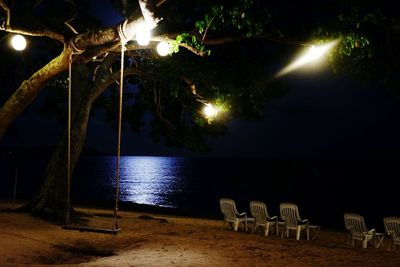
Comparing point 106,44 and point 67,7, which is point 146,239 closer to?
point 106,44

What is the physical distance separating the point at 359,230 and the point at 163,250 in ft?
18.8

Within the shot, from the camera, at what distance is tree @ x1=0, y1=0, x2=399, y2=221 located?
8.65m

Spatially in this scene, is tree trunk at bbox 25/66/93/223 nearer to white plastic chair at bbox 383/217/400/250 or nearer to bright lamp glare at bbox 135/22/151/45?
bright lamp glare at bbox 135/22/151/45

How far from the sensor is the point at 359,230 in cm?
1238

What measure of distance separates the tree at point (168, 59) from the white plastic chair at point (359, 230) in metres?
3.69

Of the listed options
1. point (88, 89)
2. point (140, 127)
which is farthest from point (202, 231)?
point (140, 127)

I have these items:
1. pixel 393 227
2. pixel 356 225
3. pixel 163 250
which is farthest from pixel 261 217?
pixel 163 250

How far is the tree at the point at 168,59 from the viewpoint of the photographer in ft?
28.4

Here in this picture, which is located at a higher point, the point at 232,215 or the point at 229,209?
the point at 229,209

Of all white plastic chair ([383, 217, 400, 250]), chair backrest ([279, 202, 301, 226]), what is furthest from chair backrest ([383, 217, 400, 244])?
chair backrest ([279, 202, 301, 226])

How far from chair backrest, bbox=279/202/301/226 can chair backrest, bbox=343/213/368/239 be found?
125 cm

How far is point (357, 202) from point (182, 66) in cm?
6144

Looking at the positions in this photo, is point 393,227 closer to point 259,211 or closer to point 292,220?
point 292,220

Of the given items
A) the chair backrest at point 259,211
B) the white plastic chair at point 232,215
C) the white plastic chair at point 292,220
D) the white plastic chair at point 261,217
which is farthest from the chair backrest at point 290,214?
the white plastic chair at point 232,215
